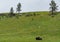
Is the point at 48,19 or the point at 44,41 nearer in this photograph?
the point at 44,41

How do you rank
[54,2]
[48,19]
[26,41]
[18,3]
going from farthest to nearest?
[18,3] → [54,2] → [48,19] → [26,41]

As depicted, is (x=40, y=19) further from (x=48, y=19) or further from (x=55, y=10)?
(x=55, y=10)

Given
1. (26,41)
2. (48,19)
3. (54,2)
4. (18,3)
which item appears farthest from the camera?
(18,3)

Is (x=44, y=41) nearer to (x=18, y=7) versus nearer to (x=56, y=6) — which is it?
(x=56, y=6)

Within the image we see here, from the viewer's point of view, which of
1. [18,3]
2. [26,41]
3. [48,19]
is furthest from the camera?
[18,3]

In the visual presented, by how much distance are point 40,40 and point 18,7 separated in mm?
127406

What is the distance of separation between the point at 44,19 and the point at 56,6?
4491 centimetres

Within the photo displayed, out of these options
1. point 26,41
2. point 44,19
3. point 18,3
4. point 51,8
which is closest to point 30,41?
point 26,41

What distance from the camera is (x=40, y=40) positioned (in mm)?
48688

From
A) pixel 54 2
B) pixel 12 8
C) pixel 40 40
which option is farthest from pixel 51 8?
pixel 40 40

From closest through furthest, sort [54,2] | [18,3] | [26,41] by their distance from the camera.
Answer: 1. [26,41]
2. [54,2]
3. [18,3]

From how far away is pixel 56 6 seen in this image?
13938 centimetres

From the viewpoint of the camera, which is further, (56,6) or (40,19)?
(56,6)

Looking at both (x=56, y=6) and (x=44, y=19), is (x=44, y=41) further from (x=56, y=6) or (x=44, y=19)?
(x=56, y=6)
